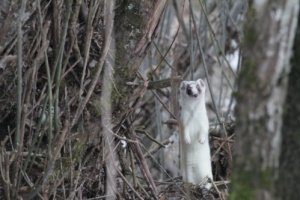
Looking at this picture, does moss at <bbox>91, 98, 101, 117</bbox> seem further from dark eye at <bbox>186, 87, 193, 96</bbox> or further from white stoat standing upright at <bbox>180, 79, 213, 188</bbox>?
dark eye at <bbox>186, 87, 193, 96</bbox>

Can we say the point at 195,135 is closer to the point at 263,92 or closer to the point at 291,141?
the point at 291,141

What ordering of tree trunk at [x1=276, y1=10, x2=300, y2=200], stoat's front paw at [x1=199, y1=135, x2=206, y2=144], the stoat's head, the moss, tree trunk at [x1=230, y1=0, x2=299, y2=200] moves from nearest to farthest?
tree trunk at [x1=230, y1=0, x2=299, y2=200] → tree trunk at [x1=276, y1=10, x2=300, y2=200] → the moss → stoat's front paw at [x1=199, y1=135, x2=206, y2=144] → the stoat's head

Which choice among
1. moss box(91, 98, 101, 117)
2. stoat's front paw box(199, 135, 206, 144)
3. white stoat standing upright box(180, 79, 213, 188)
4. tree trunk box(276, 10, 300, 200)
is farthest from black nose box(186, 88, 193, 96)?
tree trunk box(276, 10, 300, 200)

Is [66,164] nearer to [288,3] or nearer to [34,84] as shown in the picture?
[34,84]

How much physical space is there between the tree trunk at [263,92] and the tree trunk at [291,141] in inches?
1.7

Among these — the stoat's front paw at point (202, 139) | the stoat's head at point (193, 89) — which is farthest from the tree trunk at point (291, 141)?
the stoat's head at point (193, 89)

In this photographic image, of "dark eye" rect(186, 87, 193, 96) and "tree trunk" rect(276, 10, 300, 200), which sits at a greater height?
"dark eye" rect(186, 87, 193, 96)

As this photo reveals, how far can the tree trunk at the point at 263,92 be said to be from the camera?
232 cm

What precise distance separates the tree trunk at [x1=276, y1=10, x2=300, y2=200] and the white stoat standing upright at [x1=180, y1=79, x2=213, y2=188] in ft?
13.3

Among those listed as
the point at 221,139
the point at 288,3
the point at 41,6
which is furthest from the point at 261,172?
the point at 221,139

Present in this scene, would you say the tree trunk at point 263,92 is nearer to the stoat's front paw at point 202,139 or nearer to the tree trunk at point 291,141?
the tree trunk at point 291,141

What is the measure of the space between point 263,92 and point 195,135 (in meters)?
4.45

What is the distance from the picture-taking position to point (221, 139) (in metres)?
6.68

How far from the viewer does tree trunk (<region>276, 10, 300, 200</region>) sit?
244 centimetres
